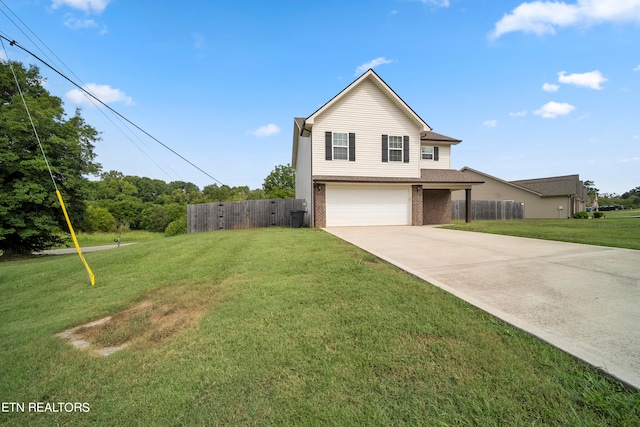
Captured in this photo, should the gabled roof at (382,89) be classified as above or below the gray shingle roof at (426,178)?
above

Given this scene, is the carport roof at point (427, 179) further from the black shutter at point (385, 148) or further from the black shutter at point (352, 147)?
the black shutter at point (385, 148)

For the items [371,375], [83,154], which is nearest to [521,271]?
[371,375]

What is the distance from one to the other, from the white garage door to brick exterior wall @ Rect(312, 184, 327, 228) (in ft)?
0.98

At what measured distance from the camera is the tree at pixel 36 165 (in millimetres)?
14617

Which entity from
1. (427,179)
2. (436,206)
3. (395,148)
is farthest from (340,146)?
(436,206)

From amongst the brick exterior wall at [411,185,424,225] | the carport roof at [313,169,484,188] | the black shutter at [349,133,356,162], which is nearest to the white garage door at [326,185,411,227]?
the brick exterior wall at [411,185,424,225]

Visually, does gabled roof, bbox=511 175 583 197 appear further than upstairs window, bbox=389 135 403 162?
Yes

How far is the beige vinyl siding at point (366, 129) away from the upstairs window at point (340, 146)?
9.2 inches

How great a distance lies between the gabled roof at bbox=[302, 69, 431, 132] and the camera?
1377 centimetres

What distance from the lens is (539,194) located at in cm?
2822

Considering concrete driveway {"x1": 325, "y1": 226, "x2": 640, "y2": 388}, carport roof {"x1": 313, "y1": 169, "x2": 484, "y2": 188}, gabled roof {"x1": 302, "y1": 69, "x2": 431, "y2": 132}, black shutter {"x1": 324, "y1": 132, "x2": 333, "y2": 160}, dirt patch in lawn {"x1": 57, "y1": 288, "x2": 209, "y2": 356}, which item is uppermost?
gabled roof {"x1": 302, "y1": 69, "x2": 431, "y2": 132}

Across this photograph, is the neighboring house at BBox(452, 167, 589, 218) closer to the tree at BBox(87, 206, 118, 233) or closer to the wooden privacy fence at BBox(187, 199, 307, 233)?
the wooden privacy fence at BBox(187, 199, 307, 233)

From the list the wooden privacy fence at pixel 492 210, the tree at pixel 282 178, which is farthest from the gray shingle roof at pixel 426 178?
the tree at pixel 282 178

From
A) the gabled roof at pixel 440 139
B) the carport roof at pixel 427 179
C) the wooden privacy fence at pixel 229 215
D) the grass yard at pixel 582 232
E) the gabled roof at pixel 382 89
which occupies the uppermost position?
the gabled roof at pixel 382 89
